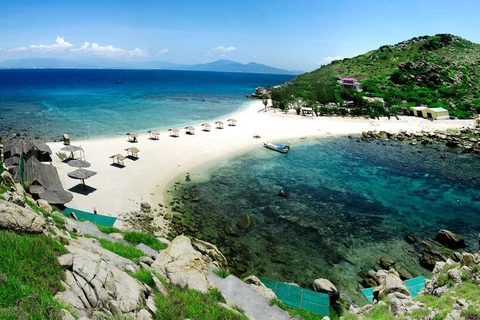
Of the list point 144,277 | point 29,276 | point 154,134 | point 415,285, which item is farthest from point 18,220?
point 154,134

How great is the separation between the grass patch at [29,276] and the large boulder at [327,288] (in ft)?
45.4

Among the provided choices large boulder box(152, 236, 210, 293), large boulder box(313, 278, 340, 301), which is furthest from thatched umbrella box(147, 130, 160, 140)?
large boulder box(313, 278, 340, 301)

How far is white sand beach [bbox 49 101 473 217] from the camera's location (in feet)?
89.2

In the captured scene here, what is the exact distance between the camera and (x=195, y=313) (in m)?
8.79

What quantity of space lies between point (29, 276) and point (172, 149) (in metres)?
35.1

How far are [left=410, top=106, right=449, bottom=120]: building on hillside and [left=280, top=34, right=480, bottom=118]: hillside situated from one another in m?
3.55

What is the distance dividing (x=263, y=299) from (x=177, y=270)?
13.7ft

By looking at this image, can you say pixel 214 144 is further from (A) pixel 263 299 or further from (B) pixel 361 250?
(A) pixel 263 299

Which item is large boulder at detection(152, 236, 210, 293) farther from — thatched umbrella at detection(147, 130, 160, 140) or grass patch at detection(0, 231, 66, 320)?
thatched umbrella at detection(147, 130, 160, 140)

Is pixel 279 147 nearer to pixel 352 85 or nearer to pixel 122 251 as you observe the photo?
pixel 122 251

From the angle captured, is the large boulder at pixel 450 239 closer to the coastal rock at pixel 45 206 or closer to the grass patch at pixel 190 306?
the grass patch at pixel 190 306

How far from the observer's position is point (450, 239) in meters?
22.2

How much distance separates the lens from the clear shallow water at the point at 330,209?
66.1 feet

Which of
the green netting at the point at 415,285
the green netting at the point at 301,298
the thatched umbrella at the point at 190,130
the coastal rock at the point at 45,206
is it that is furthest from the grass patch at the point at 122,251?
the thatched umbrella at the point at 190,130
